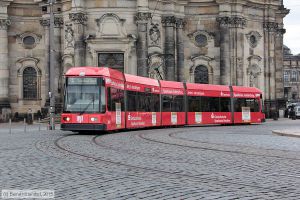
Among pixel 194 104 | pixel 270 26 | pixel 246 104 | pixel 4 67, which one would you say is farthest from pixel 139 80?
pixel 270 26

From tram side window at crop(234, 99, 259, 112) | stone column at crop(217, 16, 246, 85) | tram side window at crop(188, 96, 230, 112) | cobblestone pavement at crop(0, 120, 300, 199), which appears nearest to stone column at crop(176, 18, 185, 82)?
stone column at crop(217, 16, 246, 85)

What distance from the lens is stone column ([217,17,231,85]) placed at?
2136 inches

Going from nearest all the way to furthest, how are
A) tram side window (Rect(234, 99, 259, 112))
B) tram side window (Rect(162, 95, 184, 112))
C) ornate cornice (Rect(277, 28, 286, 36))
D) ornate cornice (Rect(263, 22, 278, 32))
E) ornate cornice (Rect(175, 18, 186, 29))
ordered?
tram side window (Rect(162, 95, 184, 112)), tram side window (Rect(234, 99, 259, 112)), ornate cornice (Rect(175, 18, 186, 29)), ornate cornice (Rect(263, 22, 278, 32)), ornate cornice (Rect(277, 28, 286, 36))

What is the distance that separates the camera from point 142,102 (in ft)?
107

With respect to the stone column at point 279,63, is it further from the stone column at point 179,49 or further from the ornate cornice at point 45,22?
the ornate cornice at point 45,22

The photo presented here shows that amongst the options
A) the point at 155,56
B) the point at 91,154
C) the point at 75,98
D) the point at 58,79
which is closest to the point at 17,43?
the point at 58,79

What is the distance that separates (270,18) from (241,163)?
155 ft

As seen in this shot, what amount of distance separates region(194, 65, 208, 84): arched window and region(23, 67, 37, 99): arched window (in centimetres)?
1509

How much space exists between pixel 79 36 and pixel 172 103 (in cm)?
1642

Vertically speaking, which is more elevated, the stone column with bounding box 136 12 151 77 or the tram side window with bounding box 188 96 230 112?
the stone column with bounding box 136 12 151 77

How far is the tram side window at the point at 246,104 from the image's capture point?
42.5m

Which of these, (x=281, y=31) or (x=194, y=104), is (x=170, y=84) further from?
(x=281, y=31)

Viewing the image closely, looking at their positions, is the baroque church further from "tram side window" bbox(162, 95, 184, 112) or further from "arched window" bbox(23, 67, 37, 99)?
"tram side window" bbox(162, 95, 184, 112)

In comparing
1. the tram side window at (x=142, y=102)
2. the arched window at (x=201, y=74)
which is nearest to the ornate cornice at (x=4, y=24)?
the arched window at (x=201, y=74)
